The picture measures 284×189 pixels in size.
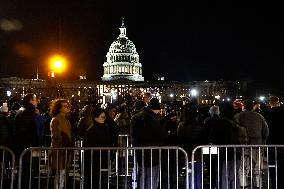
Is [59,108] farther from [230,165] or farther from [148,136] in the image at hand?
[230,165]

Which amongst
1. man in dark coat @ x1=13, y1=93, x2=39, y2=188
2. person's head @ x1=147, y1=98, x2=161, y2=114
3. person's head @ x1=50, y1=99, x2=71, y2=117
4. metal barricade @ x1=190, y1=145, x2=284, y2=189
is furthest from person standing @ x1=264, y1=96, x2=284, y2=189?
man in dark coat @ x1=13, y1=93, x2=39, y2=188

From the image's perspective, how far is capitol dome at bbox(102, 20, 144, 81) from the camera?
125 meters

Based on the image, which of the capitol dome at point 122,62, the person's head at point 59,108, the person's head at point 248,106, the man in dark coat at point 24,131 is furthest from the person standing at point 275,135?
the capitol dome at point 122,62

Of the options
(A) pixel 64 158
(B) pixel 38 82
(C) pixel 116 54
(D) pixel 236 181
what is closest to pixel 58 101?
(A) pixel 64 158

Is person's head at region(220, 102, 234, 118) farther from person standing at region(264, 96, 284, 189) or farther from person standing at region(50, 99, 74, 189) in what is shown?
person standing at region(50, 99, 74, 189)

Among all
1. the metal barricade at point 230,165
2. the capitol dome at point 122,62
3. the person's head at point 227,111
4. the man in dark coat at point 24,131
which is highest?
the capitol dome at point 122,62

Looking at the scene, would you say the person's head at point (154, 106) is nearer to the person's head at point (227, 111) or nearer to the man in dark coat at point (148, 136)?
the man in dark coat at point (148, 136)

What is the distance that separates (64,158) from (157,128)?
1896 mm

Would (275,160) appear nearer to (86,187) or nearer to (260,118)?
(260,118)

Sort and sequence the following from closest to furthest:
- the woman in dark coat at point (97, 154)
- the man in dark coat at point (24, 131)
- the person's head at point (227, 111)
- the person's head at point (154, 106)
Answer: the woman in dark coat at point (97, 154)
the person's head at point (154, 106)
the person's head at point (227, 111)
the man in dark coat at point (24, 131)

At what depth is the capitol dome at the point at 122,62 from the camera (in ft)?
410

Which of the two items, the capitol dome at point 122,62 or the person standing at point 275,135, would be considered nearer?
the person standing at point 275,135

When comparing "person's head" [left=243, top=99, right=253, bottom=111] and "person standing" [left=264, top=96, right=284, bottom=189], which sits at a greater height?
"person's head" [left=243, top=99, right=253, bottom=111]

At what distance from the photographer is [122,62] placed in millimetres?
125000
